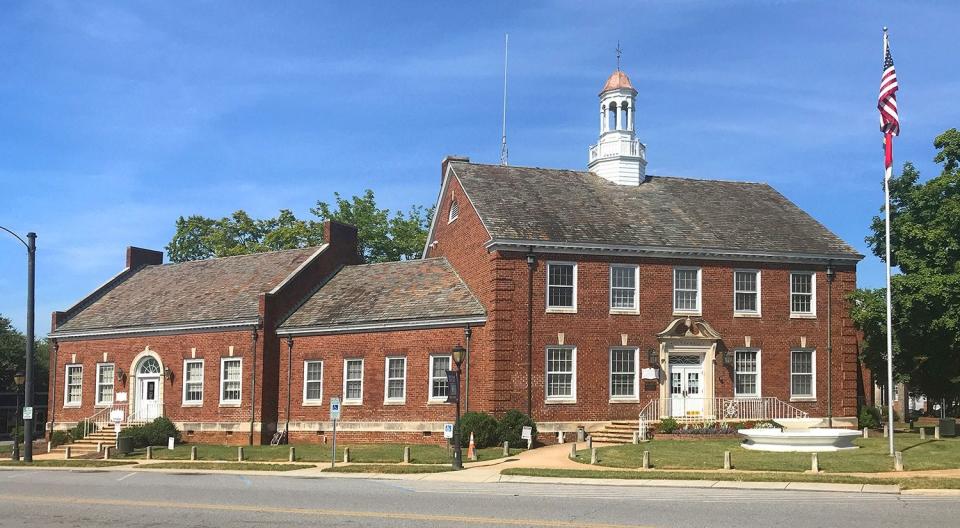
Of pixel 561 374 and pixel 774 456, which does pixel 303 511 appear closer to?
pixel 774 456

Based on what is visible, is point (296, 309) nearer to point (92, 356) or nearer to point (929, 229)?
point (92, 356)

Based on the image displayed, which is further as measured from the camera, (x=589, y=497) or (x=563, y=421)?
(x=563, y=421)

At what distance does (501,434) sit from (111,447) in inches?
612

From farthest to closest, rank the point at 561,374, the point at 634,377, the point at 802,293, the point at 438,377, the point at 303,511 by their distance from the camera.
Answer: the point at 802,293 → the point at 438,377 → the point at 634,377 → the point at 561,374 → the point at 303,511

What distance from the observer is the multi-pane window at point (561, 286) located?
35.7 meters

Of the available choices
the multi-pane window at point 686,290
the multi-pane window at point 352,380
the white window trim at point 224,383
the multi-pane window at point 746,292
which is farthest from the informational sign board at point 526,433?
the white window trim at point 224,383

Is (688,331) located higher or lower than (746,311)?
lower

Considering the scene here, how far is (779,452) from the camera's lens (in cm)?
2819

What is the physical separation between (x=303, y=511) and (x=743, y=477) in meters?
10.8

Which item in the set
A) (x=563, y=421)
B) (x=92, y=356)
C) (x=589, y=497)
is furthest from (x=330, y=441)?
(x=589, y=497)

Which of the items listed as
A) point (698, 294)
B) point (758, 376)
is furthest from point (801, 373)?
point (698, 294)

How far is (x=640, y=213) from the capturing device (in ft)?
127

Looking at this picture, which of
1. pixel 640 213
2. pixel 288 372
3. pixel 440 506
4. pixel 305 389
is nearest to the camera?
pixel 440 506

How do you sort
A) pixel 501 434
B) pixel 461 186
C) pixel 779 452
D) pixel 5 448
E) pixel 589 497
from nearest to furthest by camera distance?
pixel 589 497, pixel 779 452, pixel 501 434, pixel 461 186, pixel 5 448
